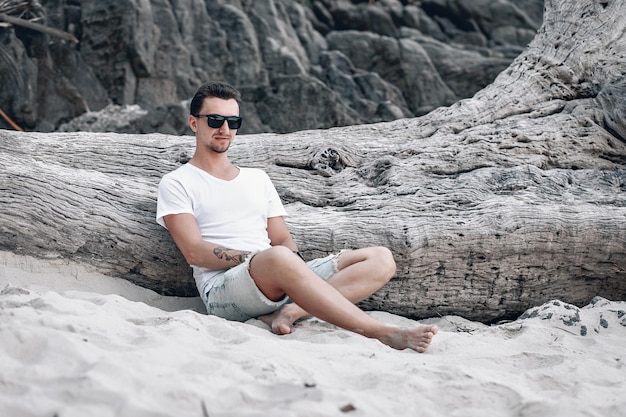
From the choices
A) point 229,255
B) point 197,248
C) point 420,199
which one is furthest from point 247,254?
point 420,199

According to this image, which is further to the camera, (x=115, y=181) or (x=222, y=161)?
(x=115, y=181)

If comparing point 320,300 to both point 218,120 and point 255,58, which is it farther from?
point 255,58

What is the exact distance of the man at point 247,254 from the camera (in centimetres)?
383

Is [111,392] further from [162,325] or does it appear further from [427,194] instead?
[427,194]

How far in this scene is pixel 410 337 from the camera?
12.4 feet

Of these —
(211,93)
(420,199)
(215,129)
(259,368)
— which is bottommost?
(259,368)

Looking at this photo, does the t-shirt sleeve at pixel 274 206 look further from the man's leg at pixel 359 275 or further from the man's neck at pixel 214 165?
the man's leg at pixel 359 275

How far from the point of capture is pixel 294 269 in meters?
3.79

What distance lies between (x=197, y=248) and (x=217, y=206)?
322mm

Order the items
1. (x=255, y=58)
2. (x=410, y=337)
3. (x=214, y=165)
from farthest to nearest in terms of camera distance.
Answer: (x=255, y=58) < (x=214, y=165) < (x=410, y=337)

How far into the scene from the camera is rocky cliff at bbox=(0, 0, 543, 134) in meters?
15.0

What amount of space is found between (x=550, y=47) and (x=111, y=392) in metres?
4.79

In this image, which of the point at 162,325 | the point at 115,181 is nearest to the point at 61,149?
the point at 115,181

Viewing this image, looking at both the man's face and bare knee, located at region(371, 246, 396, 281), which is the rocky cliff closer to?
the man's face
